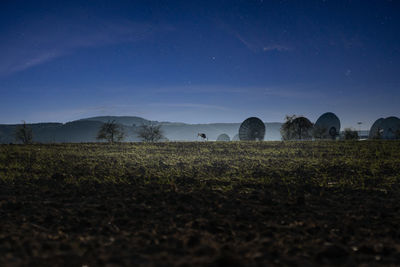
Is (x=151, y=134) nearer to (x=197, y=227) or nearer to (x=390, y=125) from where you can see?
(x=197, y=227)

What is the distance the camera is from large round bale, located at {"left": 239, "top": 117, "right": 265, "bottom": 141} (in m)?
55.4

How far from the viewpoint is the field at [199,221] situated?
9.87ft

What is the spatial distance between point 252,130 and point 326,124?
37.3m

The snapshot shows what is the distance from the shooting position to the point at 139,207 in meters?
5.21

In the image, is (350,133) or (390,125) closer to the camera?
(350,133)

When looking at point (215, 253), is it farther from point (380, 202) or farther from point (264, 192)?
point (380, 202)

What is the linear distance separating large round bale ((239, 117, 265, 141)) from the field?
47.4m

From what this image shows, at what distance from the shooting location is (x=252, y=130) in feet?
183

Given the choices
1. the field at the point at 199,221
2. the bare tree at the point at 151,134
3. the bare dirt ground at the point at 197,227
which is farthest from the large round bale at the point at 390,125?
the bare dirt ground at the point at 197,227

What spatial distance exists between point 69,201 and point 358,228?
636cm

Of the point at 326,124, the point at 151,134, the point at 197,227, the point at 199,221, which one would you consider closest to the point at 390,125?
the point at 326,124

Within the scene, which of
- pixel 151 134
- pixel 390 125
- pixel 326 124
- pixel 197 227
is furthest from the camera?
pixel 390 125

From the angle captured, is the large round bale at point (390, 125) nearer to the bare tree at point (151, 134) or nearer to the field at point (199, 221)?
the bare tree at point (151, 134)

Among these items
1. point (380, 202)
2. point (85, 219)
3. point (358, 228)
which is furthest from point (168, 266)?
point (380, 202)
